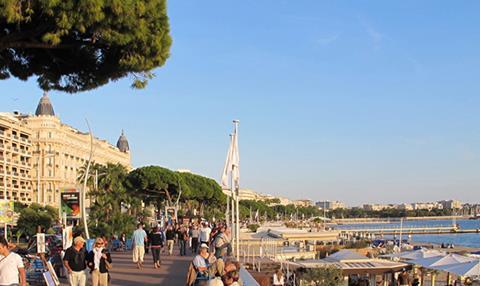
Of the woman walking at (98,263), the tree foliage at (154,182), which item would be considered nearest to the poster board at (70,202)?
the woman walking at (98,263)

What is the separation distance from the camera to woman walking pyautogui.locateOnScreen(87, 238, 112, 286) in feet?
43.4

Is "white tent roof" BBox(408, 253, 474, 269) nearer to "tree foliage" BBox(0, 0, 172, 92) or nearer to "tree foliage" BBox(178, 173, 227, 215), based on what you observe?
"tree foliage" BBox(0, 0, 172, 92)

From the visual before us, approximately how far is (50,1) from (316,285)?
13.8m

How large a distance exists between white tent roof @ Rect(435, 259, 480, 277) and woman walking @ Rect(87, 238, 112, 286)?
43.1 feet

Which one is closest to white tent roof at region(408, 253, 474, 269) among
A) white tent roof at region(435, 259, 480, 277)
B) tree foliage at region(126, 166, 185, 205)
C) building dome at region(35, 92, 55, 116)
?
white tent roof at region(435, 259, 480, 277)

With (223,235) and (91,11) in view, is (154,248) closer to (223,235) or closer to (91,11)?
(223,235)

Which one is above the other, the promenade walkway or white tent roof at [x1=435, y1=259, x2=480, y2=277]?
the promenade walkway

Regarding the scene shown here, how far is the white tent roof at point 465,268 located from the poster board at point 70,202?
42.1ft

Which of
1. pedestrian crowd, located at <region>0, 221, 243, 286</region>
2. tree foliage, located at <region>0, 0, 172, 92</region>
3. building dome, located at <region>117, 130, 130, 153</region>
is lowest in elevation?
pedestrian crowd, located at <region>0, 221, 243, 286</region>

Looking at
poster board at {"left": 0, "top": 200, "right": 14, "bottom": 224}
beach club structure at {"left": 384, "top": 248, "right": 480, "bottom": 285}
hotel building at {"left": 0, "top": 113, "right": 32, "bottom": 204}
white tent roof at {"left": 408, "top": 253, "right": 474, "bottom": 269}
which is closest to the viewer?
beach club structure at {"left": 384, "top": 248, "right": 480, "bottom": 285}

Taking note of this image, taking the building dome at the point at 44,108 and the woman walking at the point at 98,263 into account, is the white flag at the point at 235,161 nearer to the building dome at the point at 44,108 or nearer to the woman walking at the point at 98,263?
the woman walking at the point at 98,263

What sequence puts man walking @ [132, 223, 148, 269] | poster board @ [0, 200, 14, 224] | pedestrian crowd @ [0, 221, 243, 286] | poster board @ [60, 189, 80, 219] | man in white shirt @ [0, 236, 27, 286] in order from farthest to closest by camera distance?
1. poster board @ [0, 200, 14, 224]
2. man walking @ [132, 223, 148, 269]
3. poster board @ [60, 189, 80, 219]
4. man in white shirt @ [0, 236, 27, 286]
5. pedestrian crowd @ [0, 221, 243, 286]

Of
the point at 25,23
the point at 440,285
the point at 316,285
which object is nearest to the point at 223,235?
the point at 316,285

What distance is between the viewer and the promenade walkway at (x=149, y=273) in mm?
15914
